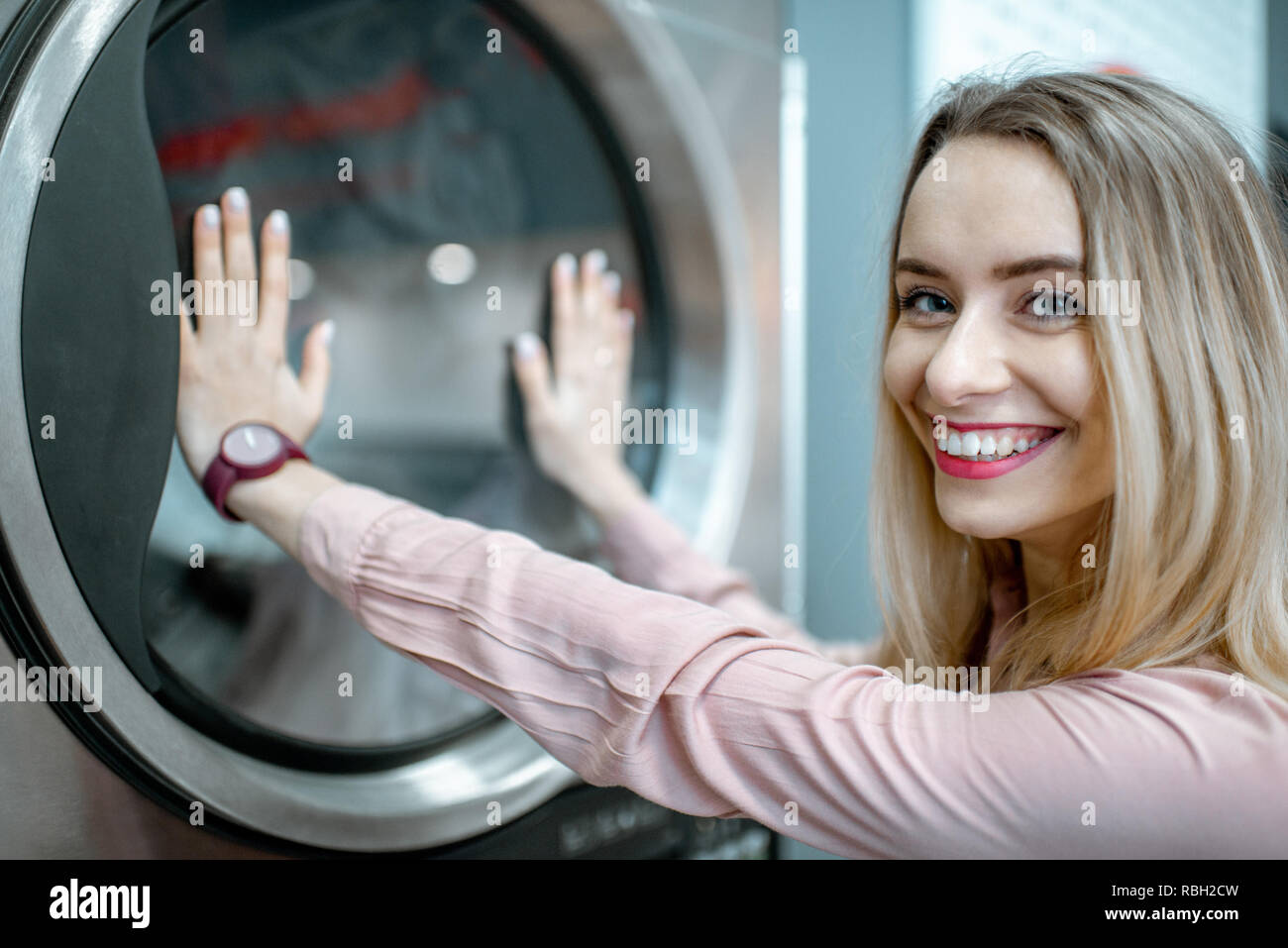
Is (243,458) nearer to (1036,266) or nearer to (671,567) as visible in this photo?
(671,567)

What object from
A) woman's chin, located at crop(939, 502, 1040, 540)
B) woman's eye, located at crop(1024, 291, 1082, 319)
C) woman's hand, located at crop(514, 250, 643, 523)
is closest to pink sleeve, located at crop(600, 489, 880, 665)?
woman's hand, located at crop(514, 250, 643, 523)

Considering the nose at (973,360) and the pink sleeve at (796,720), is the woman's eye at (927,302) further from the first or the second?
the pink sleeve at (796,720)

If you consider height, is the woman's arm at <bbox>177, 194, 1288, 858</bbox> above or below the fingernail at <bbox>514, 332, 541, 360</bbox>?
below

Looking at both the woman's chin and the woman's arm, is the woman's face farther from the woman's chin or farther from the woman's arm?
the woman's arm

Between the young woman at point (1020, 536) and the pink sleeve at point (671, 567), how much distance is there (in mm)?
306

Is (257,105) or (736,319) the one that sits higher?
(257,105)

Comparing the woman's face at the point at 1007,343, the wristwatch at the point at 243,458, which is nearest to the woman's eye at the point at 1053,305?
the woman's face at the point at 1007,343

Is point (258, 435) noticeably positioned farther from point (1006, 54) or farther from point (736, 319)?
point (1006, 54)

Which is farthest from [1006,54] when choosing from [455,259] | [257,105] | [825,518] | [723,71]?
[257,105]

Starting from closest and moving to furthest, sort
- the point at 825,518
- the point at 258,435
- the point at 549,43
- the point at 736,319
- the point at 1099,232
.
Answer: the point at 1099,232
the point at 258,435
the point at 549,43
the point at 736,319
the point at 825,518

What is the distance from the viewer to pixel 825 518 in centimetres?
125

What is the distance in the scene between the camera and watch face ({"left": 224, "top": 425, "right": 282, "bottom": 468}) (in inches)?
28.3

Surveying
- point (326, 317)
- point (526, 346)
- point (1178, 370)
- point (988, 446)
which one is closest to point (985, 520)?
point (988, 446)

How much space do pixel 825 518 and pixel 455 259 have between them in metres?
0.54
